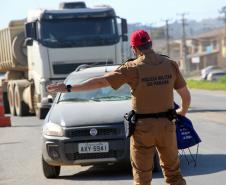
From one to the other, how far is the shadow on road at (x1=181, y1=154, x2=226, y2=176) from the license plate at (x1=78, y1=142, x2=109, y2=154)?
47.0 inches

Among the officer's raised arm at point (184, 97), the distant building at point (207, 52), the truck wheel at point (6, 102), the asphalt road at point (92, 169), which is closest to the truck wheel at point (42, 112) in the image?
the asphalt road at point (92, 169)

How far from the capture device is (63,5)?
2395 cm

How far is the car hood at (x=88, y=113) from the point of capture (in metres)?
10.6

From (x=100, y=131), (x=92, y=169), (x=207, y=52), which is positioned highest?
(x=100, y=131)

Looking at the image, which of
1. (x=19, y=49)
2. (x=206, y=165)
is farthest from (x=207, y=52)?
(x=206, y=165)

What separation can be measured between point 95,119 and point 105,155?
0.54 metres

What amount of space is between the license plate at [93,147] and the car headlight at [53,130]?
0.35m

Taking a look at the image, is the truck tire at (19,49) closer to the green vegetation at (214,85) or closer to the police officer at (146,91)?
the police officer at (146,91)

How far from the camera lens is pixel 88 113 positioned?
10867mm

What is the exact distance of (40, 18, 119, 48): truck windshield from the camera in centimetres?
2280

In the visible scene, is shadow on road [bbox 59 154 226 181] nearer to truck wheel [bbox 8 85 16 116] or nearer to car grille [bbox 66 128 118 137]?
car grille [bbox 66 128 118 137]

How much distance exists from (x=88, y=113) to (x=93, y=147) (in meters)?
0.64

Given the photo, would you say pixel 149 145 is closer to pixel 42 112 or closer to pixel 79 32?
pixel 79 32

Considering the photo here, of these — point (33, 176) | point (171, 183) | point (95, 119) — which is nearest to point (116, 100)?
point (95, 119)
